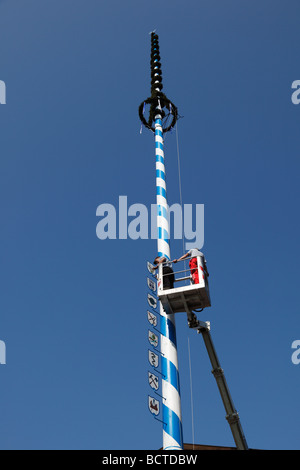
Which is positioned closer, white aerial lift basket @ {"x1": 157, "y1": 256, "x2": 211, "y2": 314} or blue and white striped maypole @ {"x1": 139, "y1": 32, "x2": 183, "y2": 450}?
blue and white striped maypole @ {"x1": 139, "y1": 32, "x2": 183, "y2": 450}

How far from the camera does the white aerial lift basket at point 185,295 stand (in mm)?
14647

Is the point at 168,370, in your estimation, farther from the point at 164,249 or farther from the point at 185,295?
the point at 164,249

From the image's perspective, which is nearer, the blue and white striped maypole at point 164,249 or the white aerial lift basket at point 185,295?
the blue and white striped maypole at point 164,249

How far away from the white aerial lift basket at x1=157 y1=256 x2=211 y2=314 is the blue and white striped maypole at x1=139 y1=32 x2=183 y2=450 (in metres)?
0.53

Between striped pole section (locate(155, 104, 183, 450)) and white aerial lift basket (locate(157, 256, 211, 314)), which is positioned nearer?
striped pole section (locate(155, 104, 183, 450))

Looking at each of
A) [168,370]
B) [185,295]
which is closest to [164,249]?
[185,295]

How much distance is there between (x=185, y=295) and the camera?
582 inches

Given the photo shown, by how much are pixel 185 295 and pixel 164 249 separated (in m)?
2.92

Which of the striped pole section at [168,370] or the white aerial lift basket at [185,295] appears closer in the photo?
the striped pole section at [168,370]

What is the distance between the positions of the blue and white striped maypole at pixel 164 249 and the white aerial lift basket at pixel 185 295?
53 cm

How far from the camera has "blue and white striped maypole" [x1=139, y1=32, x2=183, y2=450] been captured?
1317 cm

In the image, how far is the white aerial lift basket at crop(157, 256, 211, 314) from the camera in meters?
14.6
